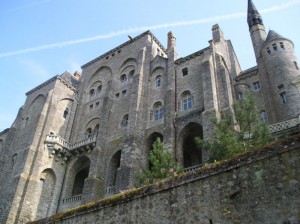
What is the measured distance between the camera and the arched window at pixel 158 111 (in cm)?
2860

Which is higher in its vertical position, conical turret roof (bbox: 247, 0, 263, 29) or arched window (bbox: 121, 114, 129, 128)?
conical turret roof (bbox: 247, 0, 263, 29)

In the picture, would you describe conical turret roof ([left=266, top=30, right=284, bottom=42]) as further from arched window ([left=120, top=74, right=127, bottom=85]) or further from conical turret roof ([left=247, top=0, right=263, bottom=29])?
arched window ([left=120, top=74, right=127, bottom=85])

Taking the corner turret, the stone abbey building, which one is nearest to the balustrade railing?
the stone abbey building

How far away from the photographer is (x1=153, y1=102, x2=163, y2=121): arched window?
28.6 metres

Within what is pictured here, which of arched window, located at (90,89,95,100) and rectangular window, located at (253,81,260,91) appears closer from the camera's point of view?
rectangular window, located at (253,81,260,91)

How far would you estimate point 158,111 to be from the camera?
29188mm

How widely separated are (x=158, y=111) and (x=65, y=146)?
30.2ft

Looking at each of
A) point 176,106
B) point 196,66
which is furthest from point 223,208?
point 196,66

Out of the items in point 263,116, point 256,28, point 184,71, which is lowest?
point 263,116

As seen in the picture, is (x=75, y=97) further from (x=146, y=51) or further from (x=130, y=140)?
(x=130, y=140)

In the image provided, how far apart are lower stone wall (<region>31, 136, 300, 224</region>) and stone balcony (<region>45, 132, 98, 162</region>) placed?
21.0 meters

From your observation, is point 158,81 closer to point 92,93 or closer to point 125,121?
point 125,121

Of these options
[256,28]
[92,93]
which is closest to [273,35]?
[256,28]

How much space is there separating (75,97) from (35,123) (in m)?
6.54
